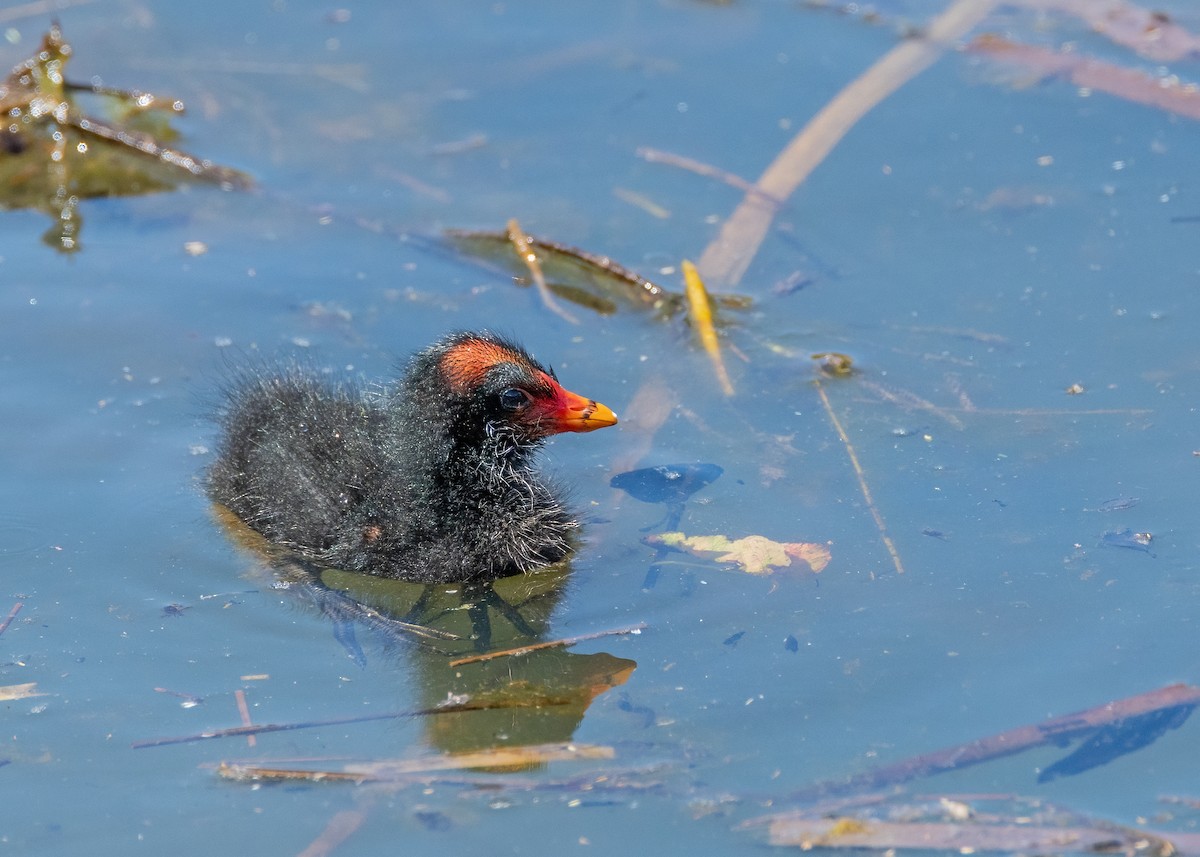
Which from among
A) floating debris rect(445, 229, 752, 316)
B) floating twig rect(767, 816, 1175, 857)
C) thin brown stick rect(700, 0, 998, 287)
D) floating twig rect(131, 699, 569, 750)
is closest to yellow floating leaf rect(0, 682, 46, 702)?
floating twig rect(131, 699, 569, 750)

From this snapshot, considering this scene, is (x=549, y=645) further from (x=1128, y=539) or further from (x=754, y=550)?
(x=1128, y=539)

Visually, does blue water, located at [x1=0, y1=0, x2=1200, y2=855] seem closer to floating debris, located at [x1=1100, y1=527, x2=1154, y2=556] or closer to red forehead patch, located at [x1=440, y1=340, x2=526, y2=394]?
floating debris, located at [x1=1100, y1=527, x2=1154, y2=556]

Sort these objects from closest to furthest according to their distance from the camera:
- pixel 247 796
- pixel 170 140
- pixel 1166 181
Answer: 1. pixel 247 796
2. pixel 1166 181
3. pixel 170 140

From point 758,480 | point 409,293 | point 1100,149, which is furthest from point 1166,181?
point 409,293

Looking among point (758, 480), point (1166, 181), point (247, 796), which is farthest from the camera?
point (1166, 181)

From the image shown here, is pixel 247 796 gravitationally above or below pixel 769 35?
below

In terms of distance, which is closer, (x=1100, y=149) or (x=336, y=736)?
(x=336, y=736)

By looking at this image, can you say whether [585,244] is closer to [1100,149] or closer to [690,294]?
[690,294]
